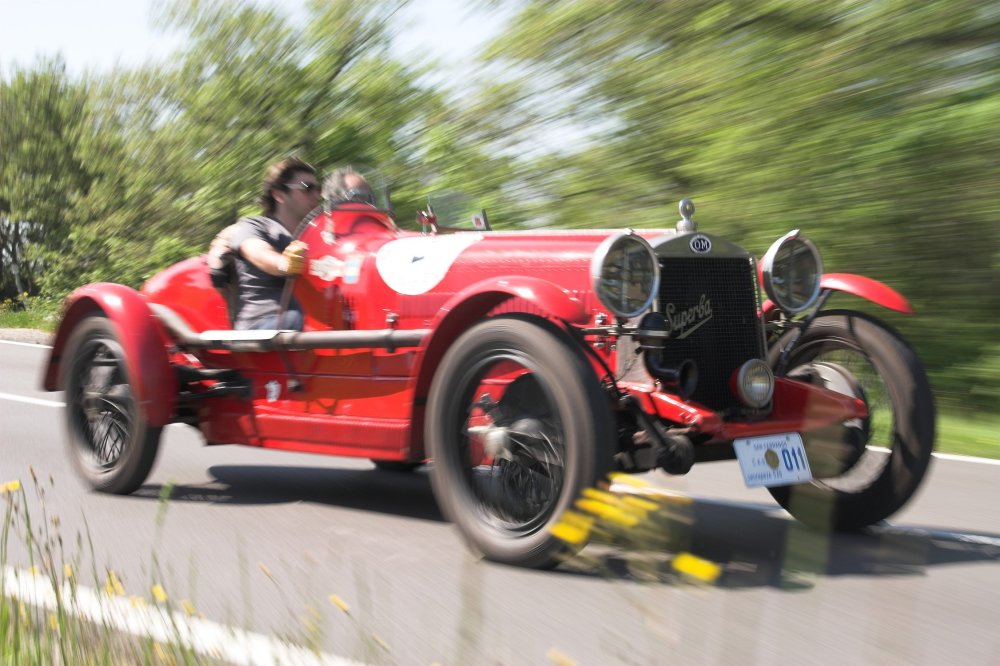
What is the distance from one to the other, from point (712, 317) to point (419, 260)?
53.5 inches

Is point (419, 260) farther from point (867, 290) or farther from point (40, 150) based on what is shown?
point (40, 150)

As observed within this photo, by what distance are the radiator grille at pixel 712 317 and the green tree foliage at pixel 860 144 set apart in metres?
5.48

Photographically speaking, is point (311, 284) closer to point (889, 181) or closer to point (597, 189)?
point (889, 181)

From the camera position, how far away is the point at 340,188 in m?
5.93

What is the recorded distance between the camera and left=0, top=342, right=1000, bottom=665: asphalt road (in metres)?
3.28

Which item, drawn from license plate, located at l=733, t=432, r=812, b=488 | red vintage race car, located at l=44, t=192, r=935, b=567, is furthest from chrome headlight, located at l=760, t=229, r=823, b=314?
license plate, located at l=733, t=432, r=812, b=488

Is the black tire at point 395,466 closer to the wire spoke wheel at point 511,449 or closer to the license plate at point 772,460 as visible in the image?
the wire spoke wheel at point 511,449

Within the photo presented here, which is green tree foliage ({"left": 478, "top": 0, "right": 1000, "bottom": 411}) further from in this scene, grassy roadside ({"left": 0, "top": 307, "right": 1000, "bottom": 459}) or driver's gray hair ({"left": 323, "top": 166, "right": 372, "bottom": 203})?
driver's gray hair ({"left": 323, "top": 166, "right": 372, "bottom": 203})

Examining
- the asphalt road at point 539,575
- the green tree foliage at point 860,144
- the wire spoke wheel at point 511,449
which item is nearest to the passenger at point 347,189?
the asphalt road at point 539,575

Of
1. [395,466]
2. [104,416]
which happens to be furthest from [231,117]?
[104,416]

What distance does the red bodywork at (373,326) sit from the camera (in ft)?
14.7

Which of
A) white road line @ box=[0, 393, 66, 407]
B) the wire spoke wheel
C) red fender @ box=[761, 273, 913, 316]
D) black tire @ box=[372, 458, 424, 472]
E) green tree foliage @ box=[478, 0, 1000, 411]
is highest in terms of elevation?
green tree foliage @ box=[478, 0, 1000, 411]

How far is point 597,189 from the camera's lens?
12.6m

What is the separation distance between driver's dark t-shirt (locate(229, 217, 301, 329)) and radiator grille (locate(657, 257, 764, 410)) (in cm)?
202
